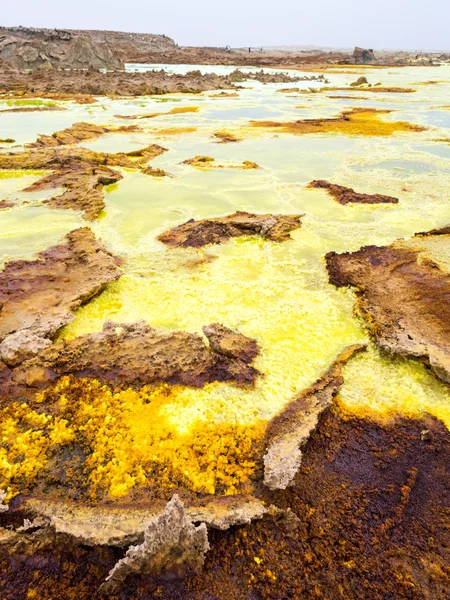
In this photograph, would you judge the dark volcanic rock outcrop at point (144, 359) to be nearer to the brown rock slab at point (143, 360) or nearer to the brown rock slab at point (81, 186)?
the brown rock slab at point (143, 360)

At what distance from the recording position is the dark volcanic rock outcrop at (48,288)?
461 centimetres

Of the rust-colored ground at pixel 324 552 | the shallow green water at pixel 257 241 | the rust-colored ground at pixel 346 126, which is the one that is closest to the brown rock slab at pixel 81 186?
the shallow green water at pixel 257 241

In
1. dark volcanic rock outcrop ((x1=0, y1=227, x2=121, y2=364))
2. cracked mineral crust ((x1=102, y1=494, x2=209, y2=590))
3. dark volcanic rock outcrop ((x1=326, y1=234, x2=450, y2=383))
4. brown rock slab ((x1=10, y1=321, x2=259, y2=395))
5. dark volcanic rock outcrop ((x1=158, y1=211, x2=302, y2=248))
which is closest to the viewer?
cracked mineral crust ((x1=102, y1=494, x2=209, y2=590))

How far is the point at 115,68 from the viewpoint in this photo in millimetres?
43344

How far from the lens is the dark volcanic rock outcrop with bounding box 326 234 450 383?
4500 mm

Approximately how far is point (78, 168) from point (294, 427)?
10035mm

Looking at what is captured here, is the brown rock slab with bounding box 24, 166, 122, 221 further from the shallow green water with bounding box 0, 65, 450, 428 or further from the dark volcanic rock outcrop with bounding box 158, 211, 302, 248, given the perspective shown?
the dark volcanic rock outcrop with bounding box 158, 211, 302, 248

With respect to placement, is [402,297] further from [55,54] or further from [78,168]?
[55,54]

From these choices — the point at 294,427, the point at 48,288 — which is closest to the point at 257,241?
the point at 48,288

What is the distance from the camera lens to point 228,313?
522cm

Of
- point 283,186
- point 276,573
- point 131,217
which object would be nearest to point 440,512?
point 276,573

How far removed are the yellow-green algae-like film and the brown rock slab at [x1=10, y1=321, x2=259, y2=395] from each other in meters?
0.16

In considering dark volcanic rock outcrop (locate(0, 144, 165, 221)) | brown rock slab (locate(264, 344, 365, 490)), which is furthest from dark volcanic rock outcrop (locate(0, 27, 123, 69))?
brown rock slab (locate(264, 344, 365, 490))

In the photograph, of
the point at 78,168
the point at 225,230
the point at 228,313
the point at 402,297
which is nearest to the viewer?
the point at 228,313
